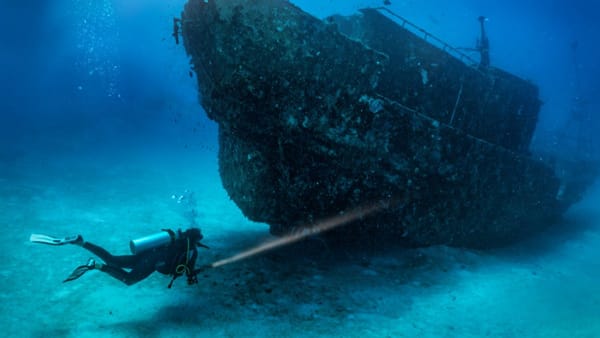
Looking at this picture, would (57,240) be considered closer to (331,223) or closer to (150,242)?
(150,242)

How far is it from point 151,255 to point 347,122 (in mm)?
3643

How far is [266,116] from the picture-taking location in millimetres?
5613

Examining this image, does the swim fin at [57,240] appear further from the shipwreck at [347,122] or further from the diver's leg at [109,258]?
the shipwreck at [347,122]

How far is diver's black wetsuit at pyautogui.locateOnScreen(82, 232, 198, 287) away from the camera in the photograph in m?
4.91

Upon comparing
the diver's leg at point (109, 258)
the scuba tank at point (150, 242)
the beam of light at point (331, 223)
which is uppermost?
the beam of light at point (331, 223)

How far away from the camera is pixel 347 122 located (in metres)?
5.66

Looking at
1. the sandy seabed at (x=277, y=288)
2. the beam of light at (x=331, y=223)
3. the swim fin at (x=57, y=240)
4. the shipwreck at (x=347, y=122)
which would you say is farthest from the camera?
the beam of light at (x=331, y=223)

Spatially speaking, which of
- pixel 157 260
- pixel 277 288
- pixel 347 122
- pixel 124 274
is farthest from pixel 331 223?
pixel 124 274

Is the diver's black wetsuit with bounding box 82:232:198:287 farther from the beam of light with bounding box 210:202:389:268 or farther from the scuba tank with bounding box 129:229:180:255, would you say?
the beam of light with bounding box 210:202:389:268

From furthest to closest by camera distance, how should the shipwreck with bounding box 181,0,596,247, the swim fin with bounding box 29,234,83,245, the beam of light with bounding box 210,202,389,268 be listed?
1. the beam of light with bounding box 210,202,389,268
2. the shipwreck with bounding box 181,0,596,247
3. the swim fin with bounding box 29,234,83,245

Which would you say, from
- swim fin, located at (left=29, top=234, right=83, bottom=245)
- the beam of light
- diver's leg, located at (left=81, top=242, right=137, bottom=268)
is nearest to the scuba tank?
diver's leg, located at (left=81, top=242, right=137, bottom=268)

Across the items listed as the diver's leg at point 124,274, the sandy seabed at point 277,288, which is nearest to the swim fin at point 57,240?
the diver's leg at point 124,274

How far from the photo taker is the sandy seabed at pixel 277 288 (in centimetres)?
467

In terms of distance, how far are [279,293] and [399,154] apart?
3155 millimetres
